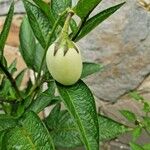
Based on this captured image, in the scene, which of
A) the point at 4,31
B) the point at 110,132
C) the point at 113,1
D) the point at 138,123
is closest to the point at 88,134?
the point at 4,31

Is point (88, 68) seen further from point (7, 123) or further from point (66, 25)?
point (66, 25)

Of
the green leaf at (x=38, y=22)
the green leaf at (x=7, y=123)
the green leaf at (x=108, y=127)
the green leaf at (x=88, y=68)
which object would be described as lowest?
the green leaf at (x=108, y=127)

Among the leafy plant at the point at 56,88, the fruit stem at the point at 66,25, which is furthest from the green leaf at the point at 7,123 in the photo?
the fruit stem at the point at 66,25

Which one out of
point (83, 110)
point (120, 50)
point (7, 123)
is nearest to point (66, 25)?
point (83, 110)

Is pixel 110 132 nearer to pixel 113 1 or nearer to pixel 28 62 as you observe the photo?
pixel 28 62

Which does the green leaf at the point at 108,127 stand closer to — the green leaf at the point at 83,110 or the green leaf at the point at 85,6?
the green leaf at the point at 83,110

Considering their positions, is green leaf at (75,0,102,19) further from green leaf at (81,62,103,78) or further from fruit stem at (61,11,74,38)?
green leaf at (81,62,103,78)

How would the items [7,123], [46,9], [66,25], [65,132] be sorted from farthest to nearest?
[65,132] < [7,123] < [46,9] < [66,25]
